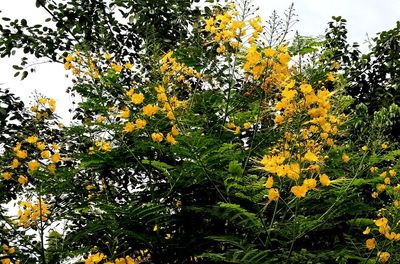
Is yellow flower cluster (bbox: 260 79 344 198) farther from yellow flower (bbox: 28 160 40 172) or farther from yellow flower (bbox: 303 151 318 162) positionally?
yellow flower (bbox: 28 160 40 172)

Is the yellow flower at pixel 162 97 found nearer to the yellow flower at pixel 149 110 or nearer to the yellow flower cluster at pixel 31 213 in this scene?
the yellow flower at pixel 149 110

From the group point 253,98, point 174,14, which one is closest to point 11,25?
point 174,14

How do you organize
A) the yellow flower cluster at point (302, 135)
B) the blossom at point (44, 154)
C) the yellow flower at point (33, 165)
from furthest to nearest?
the blossom at point (44, 154), the yellow flower at point (33, 165), the yellow flower cluster at point (302, 135)

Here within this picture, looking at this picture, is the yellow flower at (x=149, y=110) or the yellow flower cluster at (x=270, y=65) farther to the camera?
the yellow flower at (x=149, y=110)

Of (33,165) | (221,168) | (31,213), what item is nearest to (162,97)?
(221,168)

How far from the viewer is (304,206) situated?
3.01m

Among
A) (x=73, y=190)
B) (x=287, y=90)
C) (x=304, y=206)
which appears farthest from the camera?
(x=73, y=190)

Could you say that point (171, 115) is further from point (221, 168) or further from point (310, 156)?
point (310, 156)

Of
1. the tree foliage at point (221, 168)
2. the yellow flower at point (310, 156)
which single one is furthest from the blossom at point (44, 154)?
the yellow flower at point (310, 156)

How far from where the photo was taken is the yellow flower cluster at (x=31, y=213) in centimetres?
355

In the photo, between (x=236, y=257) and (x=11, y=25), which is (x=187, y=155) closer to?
(x=236, y=257)

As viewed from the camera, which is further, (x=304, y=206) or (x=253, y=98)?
(x=253, y=98)

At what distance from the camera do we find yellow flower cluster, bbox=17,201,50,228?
3549mm

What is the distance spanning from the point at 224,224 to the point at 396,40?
420 cm
